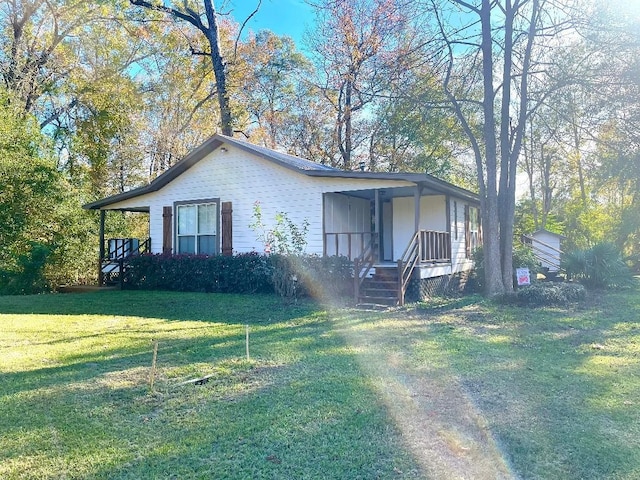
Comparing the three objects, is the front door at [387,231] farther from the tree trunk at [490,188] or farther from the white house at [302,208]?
the tree trunk at [490,188]

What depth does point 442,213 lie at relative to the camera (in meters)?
13.6

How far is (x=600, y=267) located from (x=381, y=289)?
6.74m

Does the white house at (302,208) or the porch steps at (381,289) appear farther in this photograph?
the white house at (302,208)

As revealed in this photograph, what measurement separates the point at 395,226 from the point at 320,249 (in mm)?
3263

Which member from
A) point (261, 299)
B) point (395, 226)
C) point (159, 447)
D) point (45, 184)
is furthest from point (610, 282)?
point (45, 184)

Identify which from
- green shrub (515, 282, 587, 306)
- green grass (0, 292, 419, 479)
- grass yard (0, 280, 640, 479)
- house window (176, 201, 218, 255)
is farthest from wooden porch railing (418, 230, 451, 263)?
house window (176, 201, 218, 255)

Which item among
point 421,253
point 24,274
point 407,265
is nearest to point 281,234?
point 407,265

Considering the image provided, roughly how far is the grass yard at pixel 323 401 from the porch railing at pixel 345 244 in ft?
14.1

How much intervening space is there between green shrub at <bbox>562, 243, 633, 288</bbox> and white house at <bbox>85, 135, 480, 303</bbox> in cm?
303

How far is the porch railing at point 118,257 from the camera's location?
14.4m

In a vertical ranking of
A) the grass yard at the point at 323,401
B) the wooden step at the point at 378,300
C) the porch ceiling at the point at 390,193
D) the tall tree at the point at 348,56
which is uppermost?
the tall tree at the point at 348,56

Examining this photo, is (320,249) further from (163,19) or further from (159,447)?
→ (163,19)

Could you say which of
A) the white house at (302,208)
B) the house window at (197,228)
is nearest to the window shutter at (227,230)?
the white house at (302,208)

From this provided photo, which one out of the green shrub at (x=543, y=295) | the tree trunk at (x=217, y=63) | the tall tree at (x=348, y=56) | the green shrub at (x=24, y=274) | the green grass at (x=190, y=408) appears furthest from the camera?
the tree trunk at (x=217, y=63)
